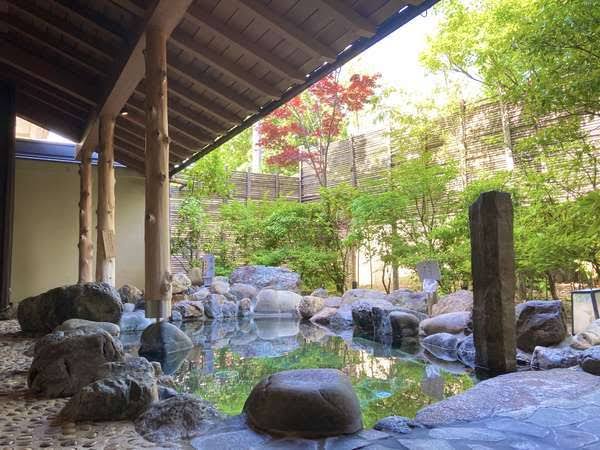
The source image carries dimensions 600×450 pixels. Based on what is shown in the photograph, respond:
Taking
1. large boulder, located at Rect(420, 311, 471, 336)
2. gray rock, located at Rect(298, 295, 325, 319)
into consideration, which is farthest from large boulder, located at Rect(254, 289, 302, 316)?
large boulder, located at Rect(420, 311, 471, 336)

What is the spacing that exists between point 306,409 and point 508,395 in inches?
52.1

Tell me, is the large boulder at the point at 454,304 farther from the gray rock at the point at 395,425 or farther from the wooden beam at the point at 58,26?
the wooden beam at the point at 58,26

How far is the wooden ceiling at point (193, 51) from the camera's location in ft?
12.7

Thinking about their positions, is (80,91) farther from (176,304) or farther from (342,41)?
(342,41)

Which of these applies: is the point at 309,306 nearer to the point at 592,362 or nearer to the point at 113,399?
the point at 592,362

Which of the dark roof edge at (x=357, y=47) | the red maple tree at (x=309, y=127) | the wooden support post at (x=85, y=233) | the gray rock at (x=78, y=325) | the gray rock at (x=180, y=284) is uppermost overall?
the red maple tree at (x=309, y=127)

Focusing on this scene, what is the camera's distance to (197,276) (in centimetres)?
1039

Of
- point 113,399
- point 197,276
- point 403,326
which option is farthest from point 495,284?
point 197,276

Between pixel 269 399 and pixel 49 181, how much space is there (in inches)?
325

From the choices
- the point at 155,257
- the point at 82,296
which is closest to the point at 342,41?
the point at 155,257

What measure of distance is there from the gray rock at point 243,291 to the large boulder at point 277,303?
49cm

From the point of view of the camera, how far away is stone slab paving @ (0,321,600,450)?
80.0 inches

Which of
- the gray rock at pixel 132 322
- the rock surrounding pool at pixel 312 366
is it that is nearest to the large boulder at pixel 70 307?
the rock surrounding pool at pixel 312 366

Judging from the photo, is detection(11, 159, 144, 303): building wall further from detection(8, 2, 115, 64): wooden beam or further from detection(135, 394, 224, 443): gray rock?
detection(135, 394, 224, 443): gray rock
